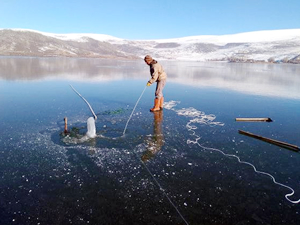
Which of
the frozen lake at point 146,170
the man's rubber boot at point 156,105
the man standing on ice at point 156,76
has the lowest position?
the frozen lake at point 146,170

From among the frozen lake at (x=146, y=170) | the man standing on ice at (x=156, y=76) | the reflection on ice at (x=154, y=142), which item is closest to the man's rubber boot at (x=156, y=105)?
the man standing on ice at (x=156, y=76)

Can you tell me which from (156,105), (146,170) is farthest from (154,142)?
(156,105)

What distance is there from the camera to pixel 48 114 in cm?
826

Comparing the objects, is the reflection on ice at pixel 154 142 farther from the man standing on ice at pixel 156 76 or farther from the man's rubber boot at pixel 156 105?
the man standing on ice at pixel 156 76

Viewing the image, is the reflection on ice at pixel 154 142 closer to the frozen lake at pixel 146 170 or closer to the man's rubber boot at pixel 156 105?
the frozen lake at pixel 146 170

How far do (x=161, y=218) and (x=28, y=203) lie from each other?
1990 millimetres

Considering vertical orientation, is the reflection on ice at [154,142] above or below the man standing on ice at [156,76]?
below

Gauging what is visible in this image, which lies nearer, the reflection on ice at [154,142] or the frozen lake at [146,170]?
the frozen lake at [146,170]

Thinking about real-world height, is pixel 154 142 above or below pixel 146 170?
above

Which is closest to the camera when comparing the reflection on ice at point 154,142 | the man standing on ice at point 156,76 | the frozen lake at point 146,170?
the frozen lake at point 146,170

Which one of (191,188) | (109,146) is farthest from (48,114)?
(191,188)

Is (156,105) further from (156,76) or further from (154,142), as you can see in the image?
(154,142)

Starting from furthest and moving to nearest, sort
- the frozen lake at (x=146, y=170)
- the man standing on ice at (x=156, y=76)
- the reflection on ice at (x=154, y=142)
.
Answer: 1. the man standing on ice at (x=156, y=76)
2. the reflection on ice at (x=154, y=142)
3. the frozen lake at (x=146, y=170)

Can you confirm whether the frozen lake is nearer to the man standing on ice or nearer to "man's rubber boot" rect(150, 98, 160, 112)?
"man's rubber boot" rect(150, 98, 160, 112)
